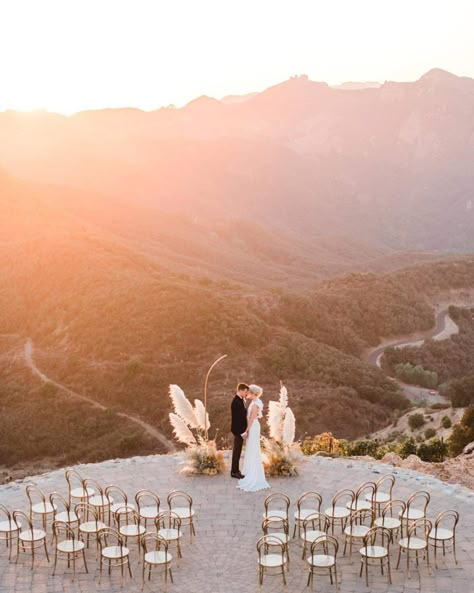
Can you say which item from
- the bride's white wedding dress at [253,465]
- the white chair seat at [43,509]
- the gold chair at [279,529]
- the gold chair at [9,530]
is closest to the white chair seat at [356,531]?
the gold chair at [279,529]

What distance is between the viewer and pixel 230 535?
41.7ft

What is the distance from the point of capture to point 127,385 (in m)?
38.0

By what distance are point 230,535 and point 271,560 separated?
2238mm

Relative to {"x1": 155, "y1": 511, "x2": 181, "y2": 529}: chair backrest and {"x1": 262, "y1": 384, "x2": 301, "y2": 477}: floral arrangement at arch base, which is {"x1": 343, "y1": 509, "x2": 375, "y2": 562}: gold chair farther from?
{"x1": 262, "y1": 384, "x2": 301, "y2": 477}: floral arrangement at arch base

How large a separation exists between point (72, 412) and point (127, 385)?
143 inches

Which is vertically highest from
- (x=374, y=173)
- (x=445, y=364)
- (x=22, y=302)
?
(x=374, y=173)

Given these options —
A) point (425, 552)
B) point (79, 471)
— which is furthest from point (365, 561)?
point (79, 471)

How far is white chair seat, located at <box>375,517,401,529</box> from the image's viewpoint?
11.6m

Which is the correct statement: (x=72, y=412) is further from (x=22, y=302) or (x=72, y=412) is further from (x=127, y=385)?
(x=22, y=302)

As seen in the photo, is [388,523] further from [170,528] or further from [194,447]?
[194,447]

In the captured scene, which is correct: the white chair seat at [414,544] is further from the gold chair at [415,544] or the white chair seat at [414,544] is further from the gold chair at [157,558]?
the gold chair at [157,558]

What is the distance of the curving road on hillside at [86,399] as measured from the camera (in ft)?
106

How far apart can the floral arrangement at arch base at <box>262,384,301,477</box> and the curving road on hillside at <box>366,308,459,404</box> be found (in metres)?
26.5

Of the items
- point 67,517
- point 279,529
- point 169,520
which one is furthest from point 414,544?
point 67,517
